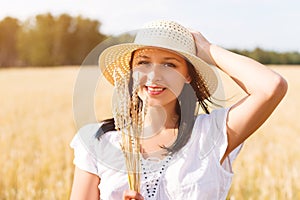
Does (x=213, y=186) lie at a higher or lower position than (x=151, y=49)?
lower

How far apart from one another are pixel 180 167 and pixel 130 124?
0.33 metres

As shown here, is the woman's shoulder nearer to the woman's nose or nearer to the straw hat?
the straw hat

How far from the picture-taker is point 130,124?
1897 mm

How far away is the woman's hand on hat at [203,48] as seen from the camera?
87.5 inches

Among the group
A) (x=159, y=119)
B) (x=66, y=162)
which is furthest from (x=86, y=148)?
(x=66, y=162)

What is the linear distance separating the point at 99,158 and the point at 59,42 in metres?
49.4

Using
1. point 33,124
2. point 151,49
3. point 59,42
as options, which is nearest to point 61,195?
point 151,49

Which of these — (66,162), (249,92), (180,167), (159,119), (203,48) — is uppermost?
(203,48)

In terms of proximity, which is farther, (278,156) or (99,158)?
(278,156)

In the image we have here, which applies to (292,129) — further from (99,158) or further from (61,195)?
(99,158)

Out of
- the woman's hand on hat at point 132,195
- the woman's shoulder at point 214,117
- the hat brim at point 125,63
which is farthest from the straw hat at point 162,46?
the woman's hand on hat at point 132,195

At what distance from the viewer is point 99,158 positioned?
7.25 ft

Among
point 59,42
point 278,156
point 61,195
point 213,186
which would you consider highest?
point 213,186

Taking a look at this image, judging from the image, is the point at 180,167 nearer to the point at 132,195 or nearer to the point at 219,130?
the point at 219,130
